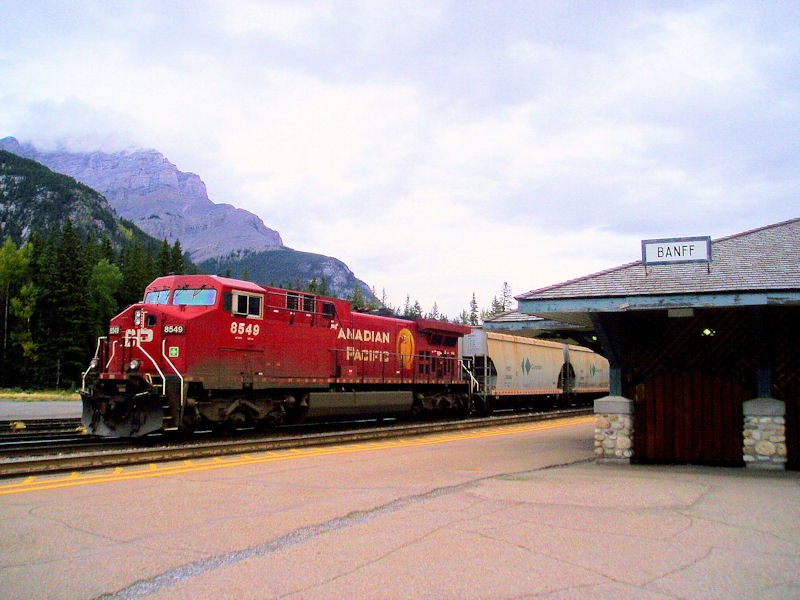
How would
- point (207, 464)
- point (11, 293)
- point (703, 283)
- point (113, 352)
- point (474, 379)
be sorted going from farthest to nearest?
point (11, 293), point (474, 379), point (113, 352), point (207, 464), point (703, 283)

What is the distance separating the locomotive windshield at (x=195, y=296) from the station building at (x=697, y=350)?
6903mm

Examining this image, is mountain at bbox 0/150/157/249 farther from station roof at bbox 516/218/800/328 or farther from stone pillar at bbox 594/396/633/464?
stone pillar at bbox 594/396/633/464

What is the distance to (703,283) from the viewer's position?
10.1 m

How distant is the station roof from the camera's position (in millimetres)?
9547

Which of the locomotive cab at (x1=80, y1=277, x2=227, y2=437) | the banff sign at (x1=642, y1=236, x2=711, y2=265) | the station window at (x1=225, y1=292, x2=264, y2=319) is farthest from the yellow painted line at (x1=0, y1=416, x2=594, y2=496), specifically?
the banff sign at (x1=642, y1=236, x2=711, y2=265)

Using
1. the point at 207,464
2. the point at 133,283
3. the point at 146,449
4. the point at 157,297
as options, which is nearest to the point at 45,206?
the point at 133,283

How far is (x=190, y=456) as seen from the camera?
37.6 feet

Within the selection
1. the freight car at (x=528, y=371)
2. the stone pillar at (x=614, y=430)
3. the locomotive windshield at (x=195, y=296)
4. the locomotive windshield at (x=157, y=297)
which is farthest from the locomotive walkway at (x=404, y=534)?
the freight car at (x=528, y=371)

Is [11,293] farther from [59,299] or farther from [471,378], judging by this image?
[471,378]

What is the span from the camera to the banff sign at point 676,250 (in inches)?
421

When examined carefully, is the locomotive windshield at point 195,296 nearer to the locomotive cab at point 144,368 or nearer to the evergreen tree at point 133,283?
the locomotive cab at point 144,368

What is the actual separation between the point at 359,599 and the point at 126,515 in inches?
140

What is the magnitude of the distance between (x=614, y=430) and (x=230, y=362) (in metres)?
8.15

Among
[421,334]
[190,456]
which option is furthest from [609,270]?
[421,334]
